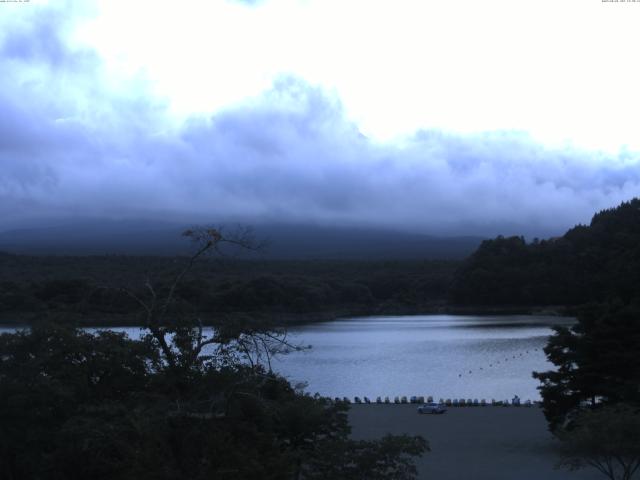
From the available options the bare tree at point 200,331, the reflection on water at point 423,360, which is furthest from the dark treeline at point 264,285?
the bare tree at point 200,331

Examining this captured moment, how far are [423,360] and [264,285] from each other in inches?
1095

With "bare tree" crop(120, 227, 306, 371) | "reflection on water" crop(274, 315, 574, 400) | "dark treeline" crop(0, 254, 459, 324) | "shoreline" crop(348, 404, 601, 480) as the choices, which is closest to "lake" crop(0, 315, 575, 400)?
"reflection on water" crop(274, 315, 574, 400)

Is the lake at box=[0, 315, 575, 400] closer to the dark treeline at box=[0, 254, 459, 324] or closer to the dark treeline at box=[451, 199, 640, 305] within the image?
the dark treeline at box=[0, 254, 459, 324]

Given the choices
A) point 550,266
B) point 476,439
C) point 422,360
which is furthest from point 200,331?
point 550,266

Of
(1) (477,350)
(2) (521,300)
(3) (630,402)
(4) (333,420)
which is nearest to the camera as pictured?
(4) (333,420)

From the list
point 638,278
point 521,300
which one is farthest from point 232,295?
point 638,278

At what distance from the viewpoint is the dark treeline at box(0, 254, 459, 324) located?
50.4 m

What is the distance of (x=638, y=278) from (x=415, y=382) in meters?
10.8

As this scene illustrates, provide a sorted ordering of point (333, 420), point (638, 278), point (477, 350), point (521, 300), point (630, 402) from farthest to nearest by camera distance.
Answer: point (521, 300)
point (477, 350)
point (638, 278)
point (630, 402)
point (333, 420)

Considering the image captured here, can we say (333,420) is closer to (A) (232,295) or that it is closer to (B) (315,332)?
(B) (315,332)

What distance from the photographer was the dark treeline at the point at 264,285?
1983 inches

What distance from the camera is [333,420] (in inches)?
515

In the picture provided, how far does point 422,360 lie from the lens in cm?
3850

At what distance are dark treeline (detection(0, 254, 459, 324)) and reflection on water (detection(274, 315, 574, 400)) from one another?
6.57m
